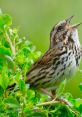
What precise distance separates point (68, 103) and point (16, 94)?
303mm

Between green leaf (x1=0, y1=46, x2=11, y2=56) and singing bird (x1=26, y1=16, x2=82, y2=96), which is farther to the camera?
singing bird (x1=26, y1=16, x2=82, y2=96)

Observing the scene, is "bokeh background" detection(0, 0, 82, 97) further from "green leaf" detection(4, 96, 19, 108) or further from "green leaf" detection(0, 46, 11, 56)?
"green leaf" detection(4, 96, 19, 108)

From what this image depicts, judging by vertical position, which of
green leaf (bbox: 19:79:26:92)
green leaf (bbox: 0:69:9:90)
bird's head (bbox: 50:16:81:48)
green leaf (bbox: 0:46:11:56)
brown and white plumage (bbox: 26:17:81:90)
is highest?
bird's head (bbox: 50:16:81:48)

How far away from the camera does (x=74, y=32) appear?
5098 millimetres

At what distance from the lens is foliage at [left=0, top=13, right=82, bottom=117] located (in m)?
3.77

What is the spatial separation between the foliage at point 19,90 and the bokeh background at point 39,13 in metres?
3.78

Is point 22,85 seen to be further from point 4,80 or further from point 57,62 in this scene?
point 57,62

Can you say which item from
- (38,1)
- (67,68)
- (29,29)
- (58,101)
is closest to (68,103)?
(58,101)

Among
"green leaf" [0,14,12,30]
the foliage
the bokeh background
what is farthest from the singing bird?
the bokeh background

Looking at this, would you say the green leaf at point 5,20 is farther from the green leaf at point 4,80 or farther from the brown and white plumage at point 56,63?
the brown and white plumage at point 56,63

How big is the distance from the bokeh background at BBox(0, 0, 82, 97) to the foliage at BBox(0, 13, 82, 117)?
378 cm

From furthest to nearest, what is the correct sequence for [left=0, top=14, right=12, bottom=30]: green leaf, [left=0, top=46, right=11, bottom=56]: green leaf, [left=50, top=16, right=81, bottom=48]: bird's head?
1. [left=50, top=16, right=81, bottom=48]: bird's head
2. [left=0, top=14, right=12, bottom=30]: green leaf
3. [left=0, top=46, right=11, bottom=56]: green leaf

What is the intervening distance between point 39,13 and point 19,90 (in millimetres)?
5216

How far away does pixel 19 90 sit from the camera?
12.6 ft
